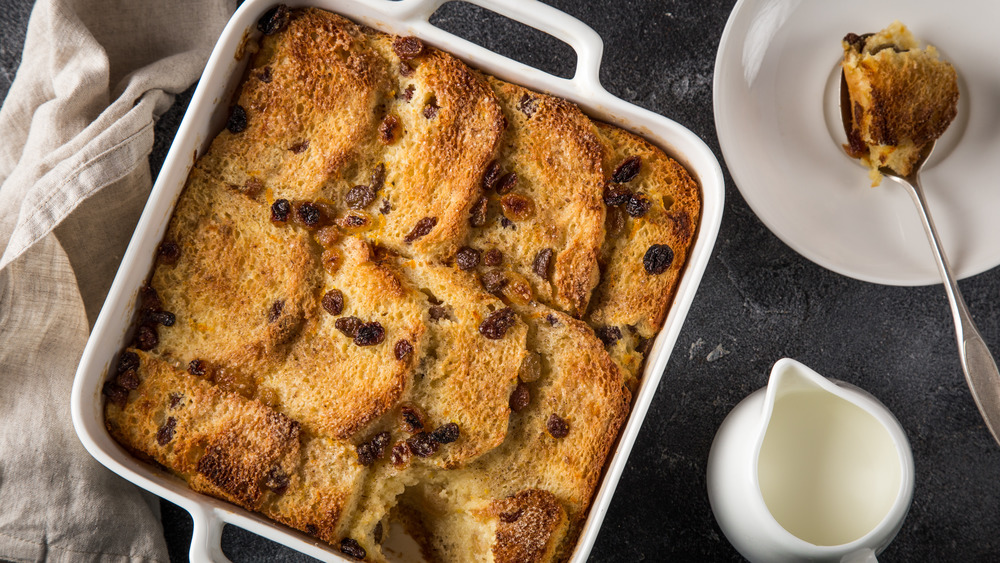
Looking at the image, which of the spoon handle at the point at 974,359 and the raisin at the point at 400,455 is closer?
the raisin at the point at 400,455

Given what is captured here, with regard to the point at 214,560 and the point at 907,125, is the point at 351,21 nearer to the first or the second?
the point at 214,560

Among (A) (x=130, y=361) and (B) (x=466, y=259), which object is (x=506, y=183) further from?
(A) (x=130, y=361)

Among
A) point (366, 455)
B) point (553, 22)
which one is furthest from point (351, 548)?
point (553, 22)

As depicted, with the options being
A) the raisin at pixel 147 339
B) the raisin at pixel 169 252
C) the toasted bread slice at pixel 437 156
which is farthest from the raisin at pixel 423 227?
the raisin at pixel 147 339

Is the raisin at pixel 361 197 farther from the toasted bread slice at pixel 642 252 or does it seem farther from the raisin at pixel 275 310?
the toasted bread slice at pixel 642 252

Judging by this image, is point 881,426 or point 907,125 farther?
point 907,125

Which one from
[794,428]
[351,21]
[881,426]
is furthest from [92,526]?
[881,426]

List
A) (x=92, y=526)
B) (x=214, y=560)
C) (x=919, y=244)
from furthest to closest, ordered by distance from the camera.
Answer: (x=919, y=244) < (x=92, y=526) < (x=214, y=560)
